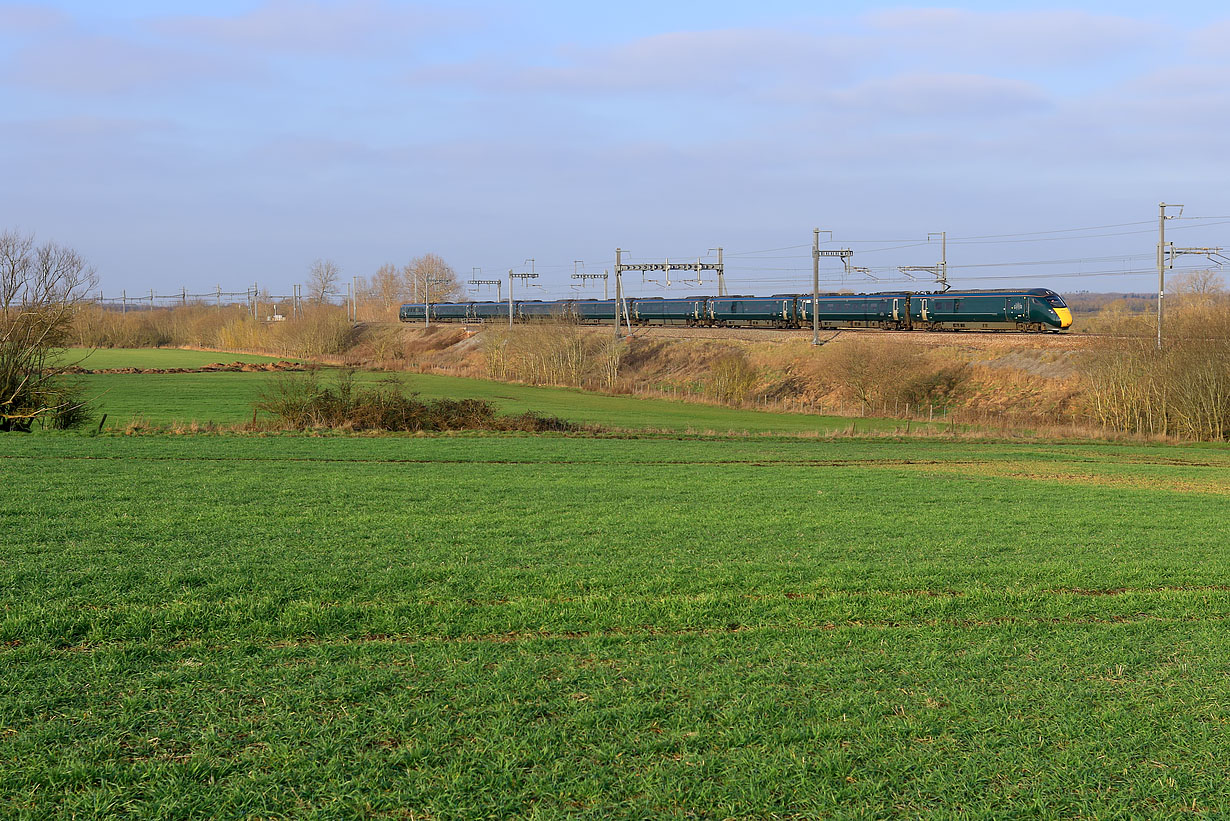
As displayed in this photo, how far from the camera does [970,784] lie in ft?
21.7

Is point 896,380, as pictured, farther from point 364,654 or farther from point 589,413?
point 364,654

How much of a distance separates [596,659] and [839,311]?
65.5 meters

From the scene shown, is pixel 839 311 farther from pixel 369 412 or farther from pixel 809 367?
pixel 369 412

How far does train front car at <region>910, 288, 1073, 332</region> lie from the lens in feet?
198

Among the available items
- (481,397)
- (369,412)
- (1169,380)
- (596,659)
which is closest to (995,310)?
(1169,380)

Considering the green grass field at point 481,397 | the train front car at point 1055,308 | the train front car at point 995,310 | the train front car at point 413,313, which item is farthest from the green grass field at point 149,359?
the train front car at point 1055,308

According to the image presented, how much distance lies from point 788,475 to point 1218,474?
47.2 feet

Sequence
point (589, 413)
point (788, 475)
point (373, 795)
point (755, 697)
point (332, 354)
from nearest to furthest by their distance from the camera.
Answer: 1. point (373, 795)
2. point (755, 697)
3. point (788, 475)
4. point (589, 413)
5. point (332, 354)

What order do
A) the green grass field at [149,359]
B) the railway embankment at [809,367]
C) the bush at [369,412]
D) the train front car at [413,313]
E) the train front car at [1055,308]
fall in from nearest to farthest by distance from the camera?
1. the bush at [369,412]
2. the railway embankment at [809,367]
3. the train front car at [1055,308]
4. the green grass field at [149,359]
5. the train front car at [413,313]

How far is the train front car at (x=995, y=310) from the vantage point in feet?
198

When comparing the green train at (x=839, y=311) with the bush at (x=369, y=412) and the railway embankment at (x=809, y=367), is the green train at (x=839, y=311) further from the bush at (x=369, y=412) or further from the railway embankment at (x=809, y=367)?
the bush at (x=369, y=412)

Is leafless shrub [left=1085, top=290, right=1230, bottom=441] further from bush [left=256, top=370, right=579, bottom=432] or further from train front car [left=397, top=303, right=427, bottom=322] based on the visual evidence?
train front car [left=397, top=303, right=427, bottom=322]

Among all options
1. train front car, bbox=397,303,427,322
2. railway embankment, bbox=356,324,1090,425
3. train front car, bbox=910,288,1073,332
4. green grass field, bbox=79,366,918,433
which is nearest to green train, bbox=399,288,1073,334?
train front car, bbox=910,288,1073,332

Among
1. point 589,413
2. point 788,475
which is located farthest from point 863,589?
point 589,413
